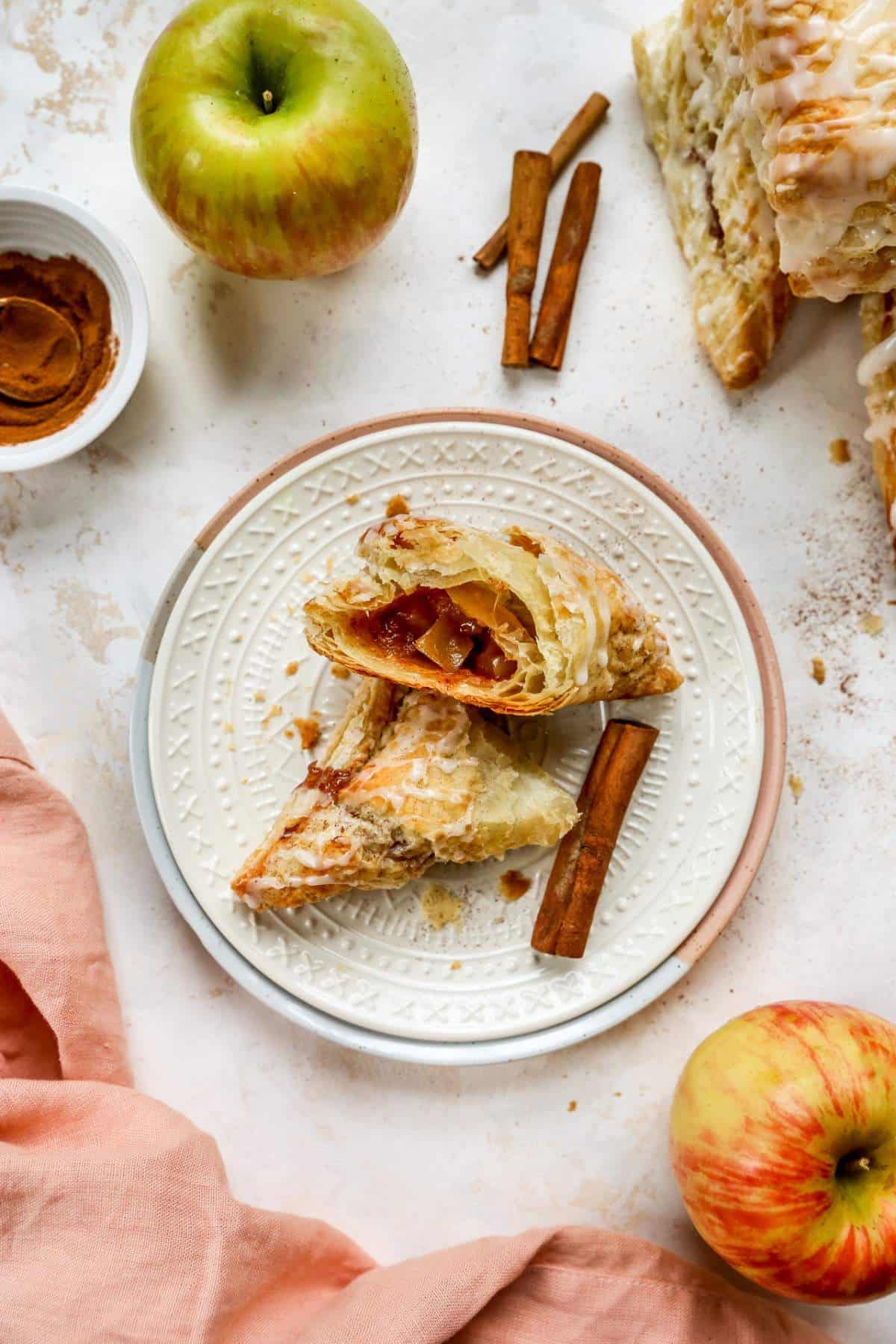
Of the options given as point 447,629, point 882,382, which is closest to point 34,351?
point 447,629

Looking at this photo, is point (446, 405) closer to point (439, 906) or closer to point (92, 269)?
point (92, 269)

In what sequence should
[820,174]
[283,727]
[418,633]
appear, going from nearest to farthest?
[820,174], [418,633], [283,727]

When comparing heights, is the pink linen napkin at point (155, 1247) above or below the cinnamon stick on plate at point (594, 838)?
below

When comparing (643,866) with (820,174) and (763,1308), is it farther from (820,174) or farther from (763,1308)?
(820,174)

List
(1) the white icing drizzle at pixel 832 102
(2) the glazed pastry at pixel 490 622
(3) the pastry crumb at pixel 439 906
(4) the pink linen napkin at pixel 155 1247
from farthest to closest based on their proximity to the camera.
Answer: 1. (3) the pastry crumb at pixel 439 906
2. (4) the pink linen napkin at pixel 155 1247
3. (2) the glazed pastry at pixel 490 622
4. (1) the white icing drizzle at pixel 832 102

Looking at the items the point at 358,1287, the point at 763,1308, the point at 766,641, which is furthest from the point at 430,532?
the point at 763,1308

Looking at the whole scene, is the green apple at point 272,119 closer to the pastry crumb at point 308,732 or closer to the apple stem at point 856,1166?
the pastry crumb at point 308,732

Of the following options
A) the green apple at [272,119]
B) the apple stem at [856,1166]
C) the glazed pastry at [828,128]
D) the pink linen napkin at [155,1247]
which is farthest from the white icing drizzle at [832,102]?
the pink linen napkin at [155,1247]

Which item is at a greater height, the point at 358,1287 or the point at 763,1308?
the point at 763,1308
